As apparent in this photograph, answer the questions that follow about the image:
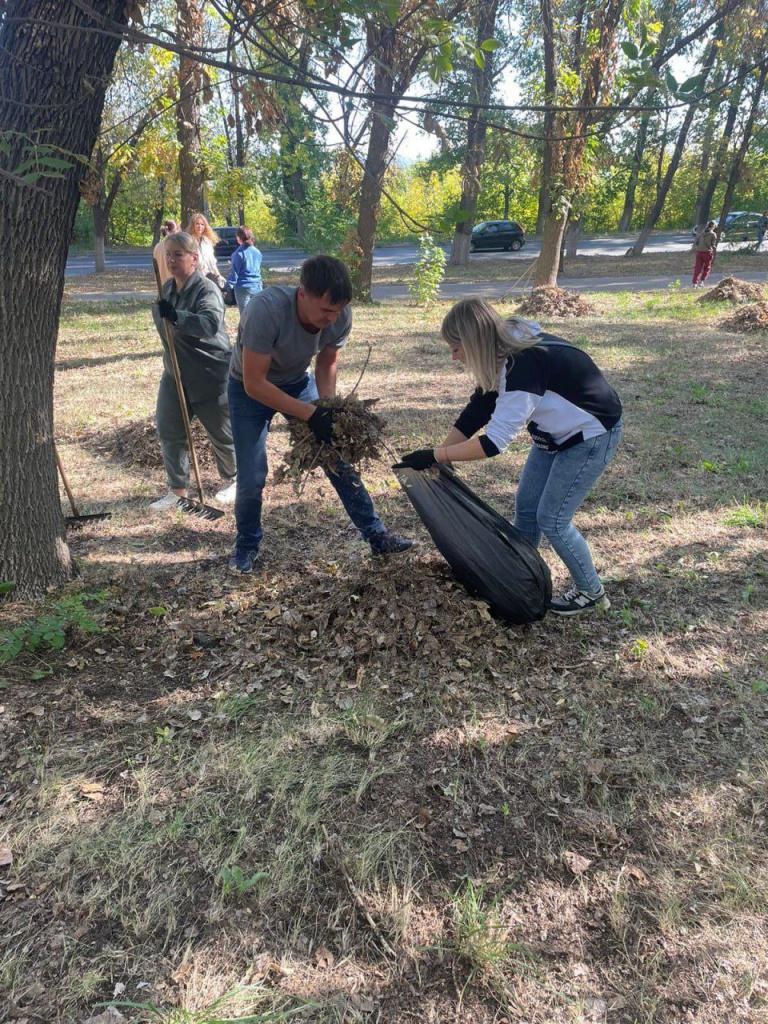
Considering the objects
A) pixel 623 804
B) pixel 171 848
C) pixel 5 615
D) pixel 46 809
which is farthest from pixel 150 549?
pixel 623 804

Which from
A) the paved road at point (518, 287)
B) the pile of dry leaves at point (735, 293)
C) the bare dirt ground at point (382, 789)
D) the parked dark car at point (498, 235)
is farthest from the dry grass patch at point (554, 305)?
the parked dark car at point (498, 235)

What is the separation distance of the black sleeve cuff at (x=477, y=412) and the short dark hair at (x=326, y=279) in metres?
0.70

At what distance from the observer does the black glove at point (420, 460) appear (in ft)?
9.18

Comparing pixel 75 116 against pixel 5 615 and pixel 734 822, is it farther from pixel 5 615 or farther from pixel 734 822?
pixel 734 822

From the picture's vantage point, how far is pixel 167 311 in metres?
Answer: 3.72

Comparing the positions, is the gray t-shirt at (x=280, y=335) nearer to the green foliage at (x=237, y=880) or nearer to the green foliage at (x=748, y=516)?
the green foliage at (x=237, y=880)

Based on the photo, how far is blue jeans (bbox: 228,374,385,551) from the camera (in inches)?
125

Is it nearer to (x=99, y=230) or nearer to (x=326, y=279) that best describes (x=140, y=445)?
(x=326, y=279)

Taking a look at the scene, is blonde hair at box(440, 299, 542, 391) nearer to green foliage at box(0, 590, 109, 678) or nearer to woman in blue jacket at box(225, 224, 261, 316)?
green foliage at box(0, 590, 109, 678)

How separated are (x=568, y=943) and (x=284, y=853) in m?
0.83

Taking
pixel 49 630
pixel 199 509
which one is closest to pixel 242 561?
pixel 199 509

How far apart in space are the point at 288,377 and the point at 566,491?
142 cm

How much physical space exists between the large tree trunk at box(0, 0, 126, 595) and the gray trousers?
3.77 ft

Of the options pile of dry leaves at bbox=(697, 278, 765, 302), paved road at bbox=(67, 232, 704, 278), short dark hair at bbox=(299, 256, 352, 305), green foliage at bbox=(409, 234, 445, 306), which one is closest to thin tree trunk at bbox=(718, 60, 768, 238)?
paved road at bbox=(67, 232, 704, 278)
